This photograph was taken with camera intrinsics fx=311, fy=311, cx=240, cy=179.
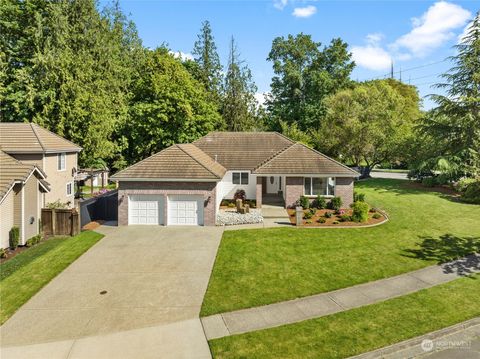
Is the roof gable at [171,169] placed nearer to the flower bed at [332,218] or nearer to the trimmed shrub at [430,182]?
the flower bed at [332,218]

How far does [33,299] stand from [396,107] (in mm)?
43159

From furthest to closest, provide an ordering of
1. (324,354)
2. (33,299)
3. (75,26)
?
(75,26) < (33,299) < (324,354)

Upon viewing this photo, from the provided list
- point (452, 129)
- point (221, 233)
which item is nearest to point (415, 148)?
point (452, 129)

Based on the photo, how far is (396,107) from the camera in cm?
4100

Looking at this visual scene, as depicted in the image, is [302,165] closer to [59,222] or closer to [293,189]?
[293,189]

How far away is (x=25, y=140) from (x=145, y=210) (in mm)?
10738

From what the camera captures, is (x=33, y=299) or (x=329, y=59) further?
(x=329, y=59)

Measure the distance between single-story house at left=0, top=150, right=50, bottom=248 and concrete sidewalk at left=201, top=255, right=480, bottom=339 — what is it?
12.9 meters

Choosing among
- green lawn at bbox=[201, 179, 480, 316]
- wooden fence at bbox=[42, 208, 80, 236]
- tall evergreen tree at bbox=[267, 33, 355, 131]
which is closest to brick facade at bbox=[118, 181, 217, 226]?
green lawn at bbox=[201, 179, 480, 316]

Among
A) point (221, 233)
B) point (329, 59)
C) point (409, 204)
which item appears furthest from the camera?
point (329, 59)

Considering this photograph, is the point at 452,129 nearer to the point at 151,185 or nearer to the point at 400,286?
the point at 400,286

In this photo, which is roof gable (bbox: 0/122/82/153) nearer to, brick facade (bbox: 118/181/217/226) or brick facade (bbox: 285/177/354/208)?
brick facade (bbox: 118/181/217/226)

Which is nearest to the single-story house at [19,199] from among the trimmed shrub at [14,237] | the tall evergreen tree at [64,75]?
the trimmed shrub at [14,237]

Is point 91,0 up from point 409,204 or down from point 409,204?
up
